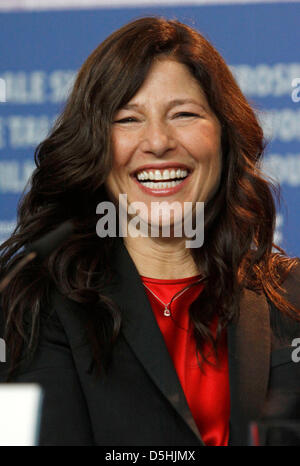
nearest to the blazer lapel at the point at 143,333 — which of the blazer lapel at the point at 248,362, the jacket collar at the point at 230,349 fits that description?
the jacket collar at the point at 230,349

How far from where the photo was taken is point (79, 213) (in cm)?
142

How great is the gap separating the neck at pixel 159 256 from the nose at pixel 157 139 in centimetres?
20

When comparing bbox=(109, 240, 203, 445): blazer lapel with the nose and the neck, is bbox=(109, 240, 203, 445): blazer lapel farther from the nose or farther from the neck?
the nose

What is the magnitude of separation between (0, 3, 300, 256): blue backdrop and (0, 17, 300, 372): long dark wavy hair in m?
0.52

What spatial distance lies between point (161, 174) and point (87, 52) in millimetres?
882

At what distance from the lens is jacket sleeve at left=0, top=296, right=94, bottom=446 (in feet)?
3.52

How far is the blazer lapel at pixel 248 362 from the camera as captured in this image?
3.98 feet

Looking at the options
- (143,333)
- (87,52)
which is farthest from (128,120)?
(87,52)

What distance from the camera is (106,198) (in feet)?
4.74

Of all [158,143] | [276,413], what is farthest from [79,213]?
[276,413]

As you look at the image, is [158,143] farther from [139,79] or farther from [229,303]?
[229,303]

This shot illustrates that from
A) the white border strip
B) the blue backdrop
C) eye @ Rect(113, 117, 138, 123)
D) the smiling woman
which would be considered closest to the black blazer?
the smiling woman

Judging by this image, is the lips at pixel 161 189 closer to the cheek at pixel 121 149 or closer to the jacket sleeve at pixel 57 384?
the cheek at pixel 121 149

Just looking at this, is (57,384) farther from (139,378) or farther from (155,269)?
(155,269)
